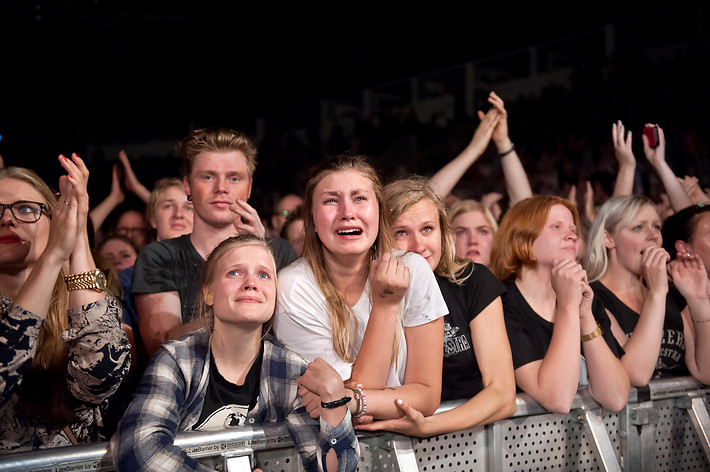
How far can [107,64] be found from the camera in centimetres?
923

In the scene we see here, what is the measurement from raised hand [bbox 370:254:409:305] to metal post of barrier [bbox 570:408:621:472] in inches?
29.7

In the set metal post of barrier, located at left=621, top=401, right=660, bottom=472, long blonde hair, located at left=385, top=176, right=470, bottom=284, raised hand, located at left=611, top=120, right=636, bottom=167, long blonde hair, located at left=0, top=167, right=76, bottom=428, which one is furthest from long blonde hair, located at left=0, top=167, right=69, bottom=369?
raised hand, located at left=611, top=120, right=636, bottom=167

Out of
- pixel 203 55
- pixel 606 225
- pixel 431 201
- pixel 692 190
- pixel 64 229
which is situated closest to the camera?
pixel 64 229

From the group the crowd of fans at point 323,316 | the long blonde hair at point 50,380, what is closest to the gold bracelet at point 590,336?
the crowd of fans at point 323,316

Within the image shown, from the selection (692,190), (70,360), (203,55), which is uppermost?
(203,55)

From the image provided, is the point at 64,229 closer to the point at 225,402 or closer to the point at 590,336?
the point at 225,402

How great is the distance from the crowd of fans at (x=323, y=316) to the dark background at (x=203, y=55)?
4.95 m

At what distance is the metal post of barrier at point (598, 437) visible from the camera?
200 centimetres

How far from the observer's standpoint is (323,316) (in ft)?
6.45

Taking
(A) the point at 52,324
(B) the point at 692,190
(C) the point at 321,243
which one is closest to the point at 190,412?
(A) the point at 52,324

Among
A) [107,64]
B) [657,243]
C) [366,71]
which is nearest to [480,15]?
[366,71]

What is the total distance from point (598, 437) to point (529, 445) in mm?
225

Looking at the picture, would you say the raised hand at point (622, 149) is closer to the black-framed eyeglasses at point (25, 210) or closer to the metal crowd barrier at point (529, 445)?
the metal crowd barrier at point (529, 445)

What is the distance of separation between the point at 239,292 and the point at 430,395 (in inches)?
23.7
